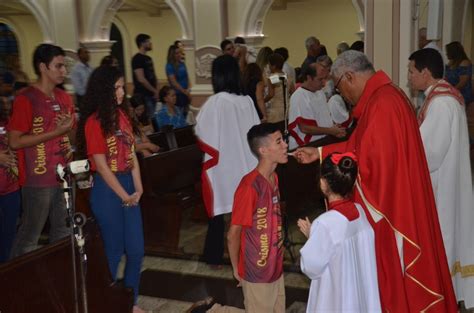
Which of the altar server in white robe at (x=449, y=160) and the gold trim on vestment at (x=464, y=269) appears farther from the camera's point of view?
the gold trim on vestment at (x=464, y=269)

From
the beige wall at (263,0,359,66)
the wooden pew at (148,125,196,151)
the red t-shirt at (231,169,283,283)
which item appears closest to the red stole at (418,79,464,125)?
the red t-shirt at (231,169,283,283)

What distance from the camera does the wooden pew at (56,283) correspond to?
296 centimetres

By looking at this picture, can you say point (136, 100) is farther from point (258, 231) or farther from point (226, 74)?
point (258, 231)

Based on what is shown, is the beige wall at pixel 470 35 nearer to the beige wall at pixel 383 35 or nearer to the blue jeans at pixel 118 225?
the beige wall at pixel 383 35

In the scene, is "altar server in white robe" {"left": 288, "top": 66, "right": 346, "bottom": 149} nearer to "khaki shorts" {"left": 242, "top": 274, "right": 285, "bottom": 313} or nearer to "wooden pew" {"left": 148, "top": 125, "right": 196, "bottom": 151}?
"wooden pew" {"left": 148, "top": 125, "right": 196, "bottom": 151}

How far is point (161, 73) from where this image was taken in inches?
723

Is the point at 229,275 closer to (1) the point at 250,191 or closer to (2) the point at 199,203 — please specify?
(2) the point at 199,203

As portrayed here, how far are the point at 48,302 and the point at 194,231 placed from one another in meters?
3.03

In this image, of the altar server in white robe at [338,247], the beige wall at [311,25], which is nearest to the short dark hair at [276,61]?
the altar server in white robe at [338,247]

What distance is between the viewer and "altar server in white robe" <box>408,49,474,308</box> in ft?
12.6

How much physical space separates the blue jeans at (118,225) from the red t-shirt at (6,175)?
0.67 metres

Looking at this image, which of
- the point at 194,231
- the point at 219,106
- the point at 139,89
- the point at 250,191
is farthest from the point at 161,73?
the point at 250,191

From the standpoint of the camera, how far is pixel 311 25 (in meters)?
17.1

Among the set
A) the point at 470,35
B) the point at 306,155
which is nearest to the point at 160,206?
the point at 306,155
